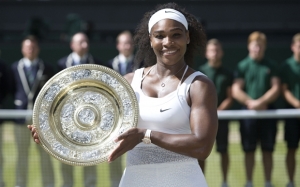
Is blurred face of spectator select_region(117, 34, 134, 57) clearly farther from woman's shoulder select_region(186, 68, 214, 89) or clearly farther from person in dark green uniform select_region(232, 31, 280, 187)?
woman's shoulder select_region(186, 68, 214, 89)

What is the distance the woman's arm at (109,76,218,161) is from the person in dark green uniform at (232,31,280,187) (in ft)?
13.1

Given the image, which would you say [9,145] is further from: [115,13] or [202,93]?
[115,13]

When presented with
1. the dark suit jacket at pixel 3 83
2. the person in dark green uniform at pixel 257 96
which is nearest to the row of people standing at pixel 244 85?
the person in dark green uniform at pixel 257 96

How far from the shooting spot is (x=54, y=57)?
16281 mm

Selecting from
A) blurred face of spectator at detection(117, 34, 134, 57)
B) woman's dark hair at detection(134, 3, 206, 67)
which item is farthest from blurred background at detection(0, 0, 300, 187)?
woman's dark hair at detection(134, 3, 206, 67)

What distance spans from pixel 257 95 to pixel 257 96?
1 centimetres

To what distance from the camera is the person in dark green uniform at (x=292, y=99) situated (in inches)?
292

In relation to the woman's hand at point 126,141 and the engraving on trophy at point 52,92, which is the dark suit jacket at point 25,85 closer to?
the engraving on trophy at point 52,92

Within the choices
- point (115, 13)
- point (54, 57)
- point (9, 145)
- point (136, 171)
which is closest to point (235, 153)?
point (9, 145)

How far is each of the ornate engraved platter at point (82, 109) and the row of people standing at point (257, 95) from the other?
157 inches

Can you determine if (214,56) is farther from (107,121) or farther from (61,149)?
(61,149)

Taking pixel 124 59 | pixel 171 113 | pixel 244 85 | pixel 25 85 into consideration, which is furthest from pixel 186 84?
pixel 25 85

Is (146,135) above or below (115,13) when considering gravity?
below

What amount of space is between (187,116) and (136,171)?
1.35ft
